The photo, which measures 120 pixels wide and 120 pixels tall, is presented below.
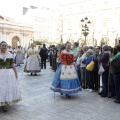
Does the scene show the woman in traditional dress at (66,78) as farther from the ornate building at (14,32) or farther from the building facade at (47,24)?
the building facade at (47,24)

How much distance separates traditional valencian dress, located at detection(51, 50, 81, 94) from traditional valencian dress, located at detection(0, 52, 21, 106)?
4.99ft

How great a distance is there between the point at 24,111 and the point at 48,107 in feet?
2.22

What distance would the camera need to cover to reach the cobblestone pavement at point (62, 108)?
4871mm

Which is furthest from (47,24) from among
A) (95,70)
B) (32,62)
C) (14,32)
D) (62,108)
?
(62,108)

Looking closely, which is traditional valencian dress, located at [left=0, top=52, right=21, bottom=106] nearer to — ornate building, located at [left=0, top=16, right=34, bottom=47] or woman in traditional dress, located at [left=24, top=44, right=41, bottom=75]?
woman in traditional dress, located at [left=24, top=44, right=41, bottom=75]

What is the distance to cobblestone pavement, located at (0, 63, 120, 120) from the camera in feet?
16.0

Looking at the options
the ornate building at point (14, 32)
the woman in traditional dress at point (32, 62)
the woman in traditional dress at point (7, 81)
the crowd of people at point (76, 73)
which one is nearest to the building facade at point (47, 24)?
the ornate building at point (14, 32)

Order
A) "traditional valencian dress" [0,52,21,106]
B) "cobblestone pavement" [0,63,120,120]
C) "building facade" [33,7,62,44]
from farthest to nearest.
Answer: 1. "building facade" [33,7,62,44]
2. "traditional valencian dress" [0,52,21,106]
3. "cobblestone pavement" [0,63,120,120]

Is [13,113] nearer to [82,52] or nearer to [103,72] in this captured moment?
[103,72]

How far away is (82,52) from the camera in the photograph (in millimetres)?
8039

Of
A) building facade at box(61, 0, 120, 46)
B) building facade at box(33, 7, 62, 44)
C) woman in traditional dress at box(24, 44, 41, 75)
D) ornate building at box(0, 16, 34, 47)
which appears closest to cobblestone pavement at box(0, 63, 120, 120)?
woman in traditional dress at box(24, 44, 41, 75)

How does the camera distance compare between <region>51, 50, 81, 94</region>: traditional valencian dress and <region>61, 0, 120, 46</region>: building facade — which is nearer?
<region>51, 50, 81, 94</region>: traditional valencian dress

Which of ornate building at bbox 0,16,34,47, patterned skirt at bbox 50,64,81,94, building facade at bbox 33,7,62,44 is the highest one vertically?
building facade at bbox 33,7,62,44

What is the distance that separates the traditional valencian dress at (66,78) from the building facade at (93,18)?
114 feet
